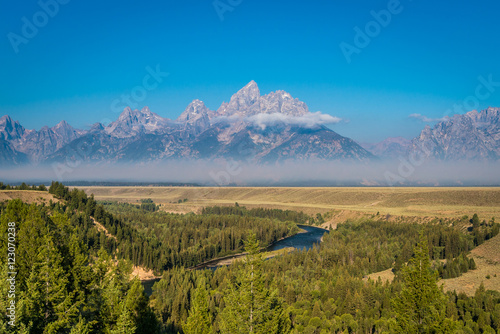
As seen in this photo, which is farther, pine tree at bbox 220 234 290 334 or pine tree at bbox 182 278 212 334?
pine tree at bbox 182 278 212 334

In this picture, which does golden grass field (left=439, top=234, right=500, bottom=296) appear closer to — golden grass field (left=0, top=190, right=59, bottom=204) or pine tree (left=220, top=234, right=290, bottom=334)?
pine tree (left=220, top=234, right=290, bottom=334)

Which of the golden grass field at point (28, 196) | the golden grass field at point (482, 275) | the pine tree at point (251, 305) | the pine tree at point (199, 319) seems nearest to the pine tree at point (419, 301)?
the pine tree at point (251, 305)

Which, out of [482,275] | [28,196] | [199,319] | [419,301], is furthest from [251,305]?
[28,196]

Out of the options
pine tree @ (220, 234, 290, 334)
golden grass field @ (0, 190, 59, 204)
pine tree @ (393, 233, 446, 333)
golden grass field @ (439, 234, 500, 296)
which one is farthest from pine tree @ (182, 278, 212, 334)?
golden grass field @ (0, 190, 59, 204)

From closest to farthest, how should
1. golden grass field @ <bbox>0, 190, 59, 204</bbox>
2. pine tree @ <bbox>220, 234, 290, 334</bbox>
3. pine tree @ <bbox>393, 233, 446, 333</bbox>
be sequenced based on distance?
pine tree @ <bbox>220, 234, 290, 334</bbox> → pine tree @ <bbox>393, 233, 446, 333</bbox> → golden grass field @ <bbox>0, 190, 59, 204</bbox>

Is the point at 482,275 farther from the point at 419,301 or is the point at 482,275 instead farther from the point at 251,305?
the point at 251,305

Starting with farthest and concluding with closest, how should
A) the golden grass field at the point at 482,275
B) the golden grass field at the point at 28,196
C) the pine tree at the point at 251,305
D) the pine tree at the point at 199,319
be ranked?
1. the golden grass field at the point at 28,196
2. the golden grass field at the point at 482,275
3. the pine tree at the point at 199,319
4. the pine tree at the point at 251,305

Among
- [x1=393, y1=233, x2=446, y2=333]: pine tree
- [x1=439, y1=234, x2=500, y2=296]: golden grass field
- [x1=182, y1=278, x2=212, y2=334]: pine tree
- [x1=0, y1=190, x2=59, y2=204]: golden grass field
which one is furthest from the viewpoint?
[x1=0, y1=190, x2=59, y2=204]: golden grass field

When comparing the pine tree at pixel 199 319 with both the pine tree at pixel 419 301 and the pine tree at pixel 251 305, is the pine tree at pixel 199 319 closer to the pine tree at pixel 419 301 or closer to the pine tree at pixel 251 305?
the pine tree at pixel 251 305

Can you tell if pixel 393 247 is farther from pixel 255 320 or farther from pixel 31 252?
pixel 31 252
